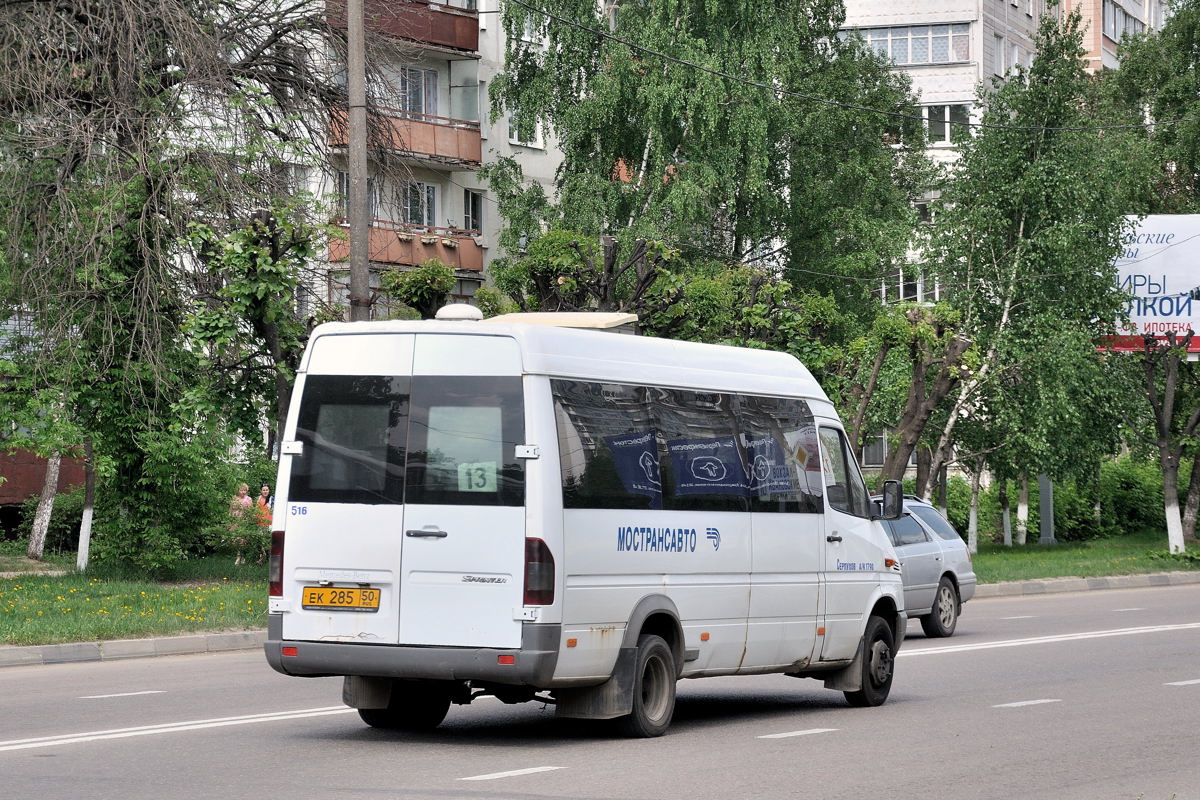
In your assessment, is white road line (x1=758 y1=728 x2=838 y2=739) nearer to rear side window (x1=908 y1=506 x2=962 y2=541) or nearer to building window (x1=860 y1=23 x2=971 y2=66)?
rear side window (x1=908 y1=506 x2=962 y2=541)

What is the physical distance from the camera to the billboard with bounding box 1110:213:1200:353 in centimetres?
4244

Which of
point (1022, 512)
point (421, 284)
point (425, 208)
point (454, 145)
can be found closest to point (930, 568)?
point (421, 284)

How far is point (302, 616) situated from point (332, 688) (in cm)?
449

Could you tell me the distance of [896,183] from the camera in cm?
5609

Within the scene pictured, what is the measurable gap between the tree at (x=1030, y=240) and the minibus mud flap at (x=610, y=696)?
28478mm

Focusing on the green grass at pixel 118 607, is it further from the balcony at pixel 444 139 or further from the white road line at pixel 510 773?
the balcony at pixel 444 139

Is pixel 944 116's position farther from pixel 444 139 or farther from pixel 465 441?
pixel 465 441

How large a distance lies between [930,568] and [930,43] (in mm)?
50805

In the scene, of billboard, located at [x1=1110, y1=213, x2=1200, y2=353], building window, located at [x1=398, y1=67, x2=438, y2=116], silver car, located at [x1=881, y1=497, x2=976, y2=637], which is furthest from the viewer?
building window, located at [x1=398, y1=67, x2=438, y2=116]

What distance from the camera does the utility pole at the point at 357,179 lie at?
66.7 ft

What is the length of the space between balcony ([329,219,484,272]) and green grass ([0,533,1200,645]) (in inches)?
470

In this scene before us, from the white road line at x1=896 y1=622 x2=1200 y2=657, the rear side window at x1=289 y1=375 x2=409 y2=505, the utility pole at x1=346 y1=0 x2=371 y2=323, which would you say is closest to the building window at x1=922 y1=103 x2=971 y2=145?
the white road line at x1=896 y1=622 x2=1200 y2=657

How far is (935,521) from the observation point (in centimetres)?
2292

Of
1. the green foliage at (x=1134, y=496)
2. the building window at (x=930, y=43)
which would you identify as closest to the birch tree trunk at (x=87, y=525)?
the green foliage at (x=1134, y=496)
